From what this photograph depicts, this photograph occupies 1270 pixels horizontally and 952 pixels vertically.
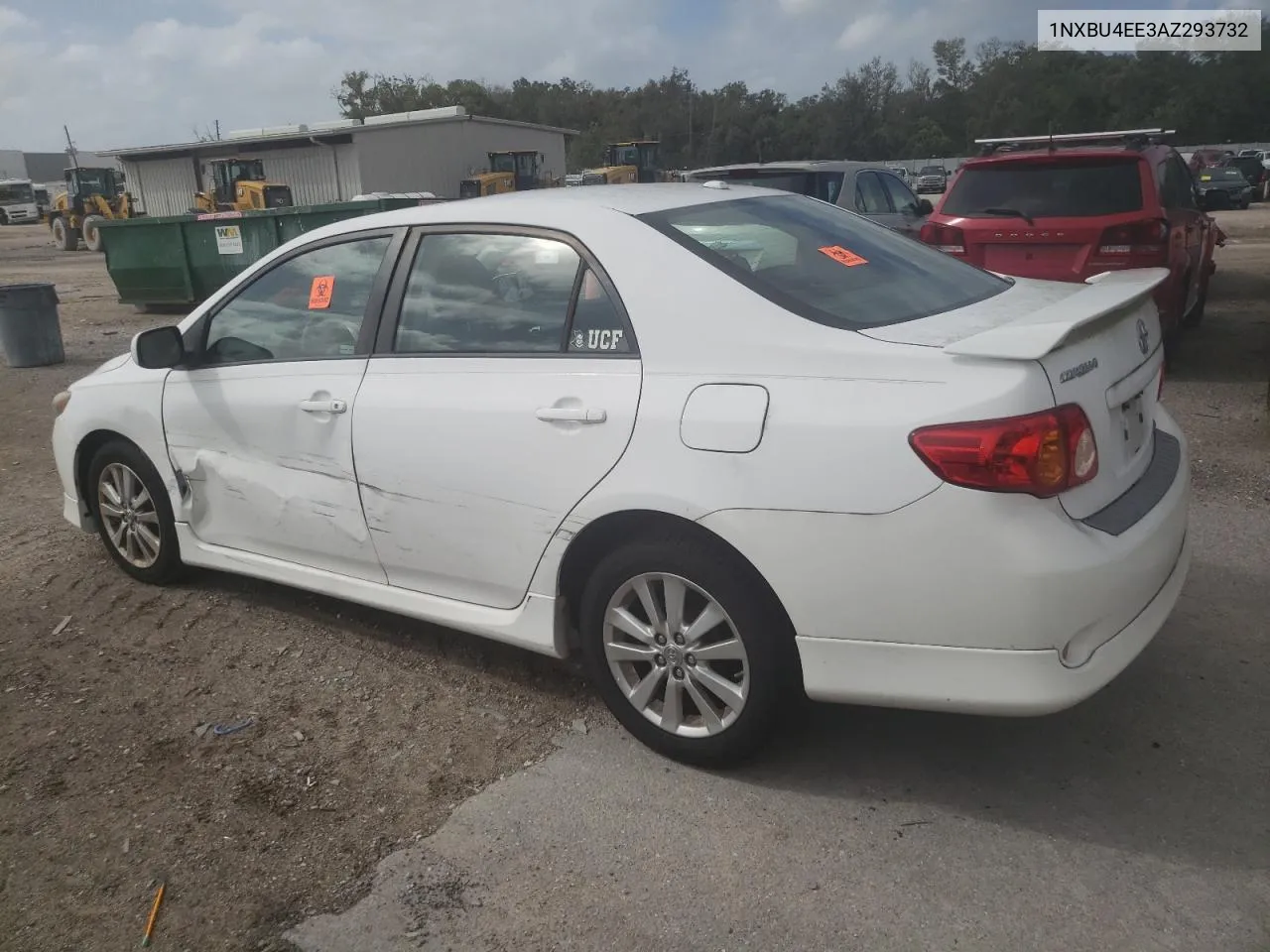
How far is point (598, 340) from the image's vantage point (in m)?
3.07

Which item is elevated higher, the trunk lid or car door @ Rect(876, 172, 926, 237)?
car door @ Rect(876, 172, 926, 237)

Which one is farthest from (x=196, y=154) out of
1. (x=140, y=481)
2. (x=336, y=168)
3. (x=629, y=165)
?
(x=140, y=481)

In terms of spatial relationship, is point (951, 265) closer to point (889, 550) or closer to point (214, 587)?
point (889, 550)

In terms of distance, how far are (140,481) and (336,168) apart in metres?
38.8

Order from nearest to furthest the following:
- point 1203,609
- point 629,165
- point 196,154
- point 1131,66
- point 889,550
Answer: point 889,550 < point 1203,609 < point 629,165 < point 196,154 < point 1131,66

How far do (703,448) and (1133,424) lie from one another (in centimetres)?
125

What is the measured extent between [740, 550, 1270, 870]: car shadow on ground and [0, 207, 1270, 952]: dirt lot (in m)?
0.90

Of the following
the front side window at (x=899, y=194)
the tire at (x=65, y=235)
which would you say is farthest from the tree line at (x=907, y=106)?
the front side window at (x=899, y=194)

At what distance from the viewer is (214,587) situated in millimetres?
4703

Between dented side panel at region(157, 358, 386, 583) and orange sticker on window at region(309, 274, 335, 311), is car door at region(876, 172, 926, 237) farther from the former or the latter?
dented side panel at region(157, 358, 386, 583)

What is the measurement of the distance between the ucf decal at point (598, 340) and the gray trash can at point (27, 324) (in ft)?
35.2

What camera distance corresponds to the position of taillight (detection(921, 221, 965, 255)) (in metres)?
7.97

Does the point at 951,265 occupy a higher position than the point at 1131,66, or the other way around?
the point at 1131,66

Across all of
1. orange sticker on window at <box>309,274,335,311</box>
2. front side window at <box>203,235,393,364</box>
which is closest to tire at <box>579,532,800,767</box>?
front side window at <box>203,235,393,364</box>
